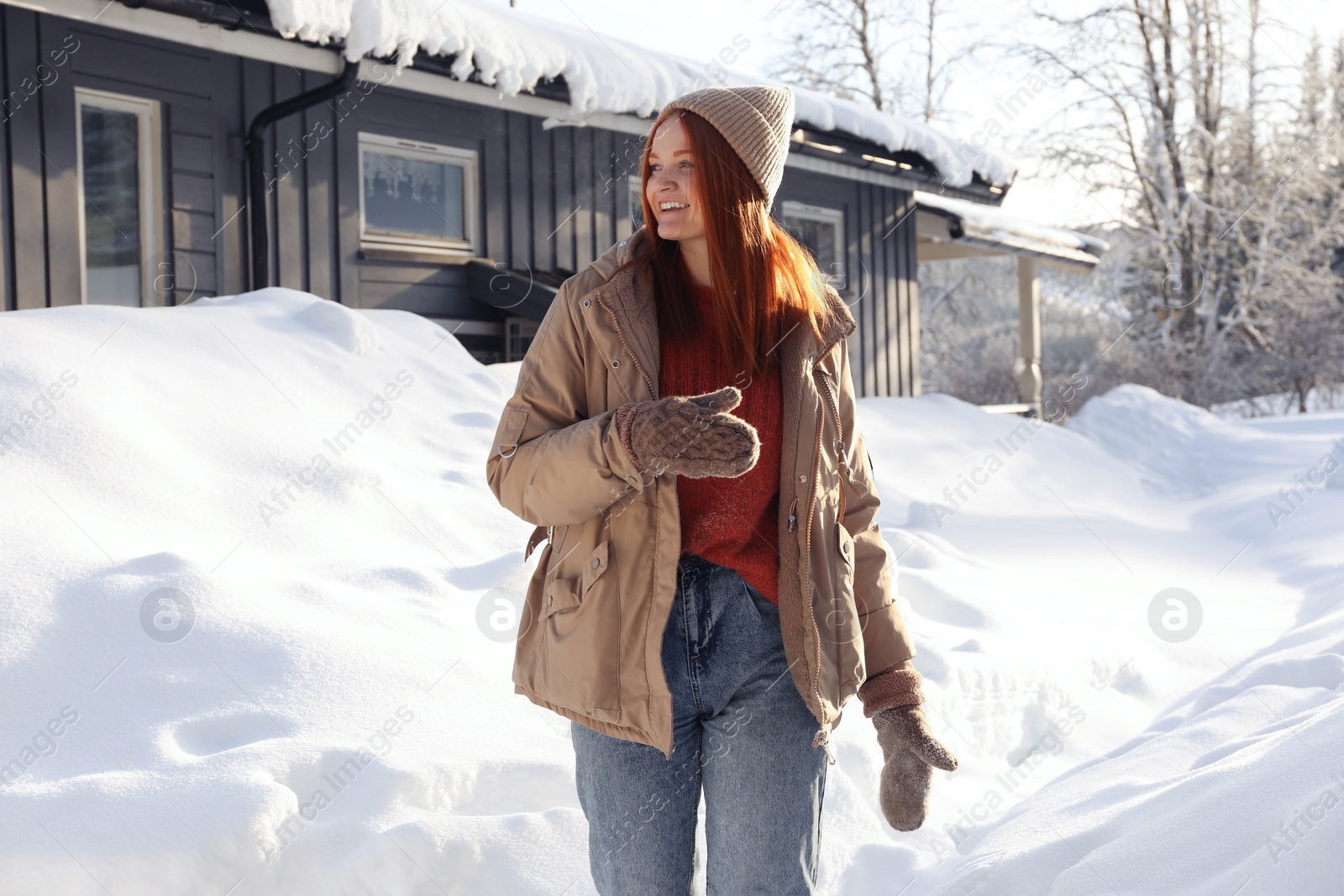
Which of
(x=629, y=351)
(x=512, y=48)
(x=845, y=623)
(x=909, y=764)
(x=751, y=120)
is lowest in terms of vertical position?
(x=909, y=764)

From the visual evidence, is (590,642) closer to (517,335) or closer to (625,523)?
(625,523)

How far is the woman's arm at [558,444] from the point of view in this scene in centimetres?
167

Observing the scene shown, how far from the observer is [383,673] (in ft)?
10.3

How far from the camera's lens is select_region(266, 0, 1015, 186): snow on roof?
652cm

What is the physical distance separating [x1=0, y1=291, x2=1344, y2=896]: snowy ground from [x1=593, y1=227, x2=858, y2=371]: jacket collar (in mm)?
1213

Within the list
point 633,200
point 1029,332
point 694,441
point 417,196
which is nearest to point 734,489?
point 694,441

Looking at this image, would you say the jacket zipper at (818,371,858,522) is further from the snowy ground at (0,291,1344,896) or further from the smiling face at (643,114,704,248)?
the snowy ground at (0,291,1344,896)

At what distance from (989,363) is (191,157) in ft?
63.9

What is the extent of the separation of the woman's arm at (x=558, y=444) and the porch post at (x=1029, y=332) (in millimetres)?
13354

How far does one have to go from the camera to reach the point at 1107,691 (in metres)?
4.64

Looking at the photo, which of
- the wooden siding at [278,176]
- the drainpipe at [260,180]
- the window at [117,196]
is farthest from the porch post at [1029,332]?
the window at [117,196]

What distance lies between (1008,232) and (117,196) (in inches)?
398

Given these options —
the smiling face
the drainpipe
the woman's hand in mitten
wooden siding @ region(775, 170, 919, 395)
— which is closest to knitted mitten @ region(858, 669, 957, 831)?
the woman's hand in mitten

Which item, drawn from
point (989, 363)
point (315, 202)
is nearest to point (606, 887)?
point (315, 202)
